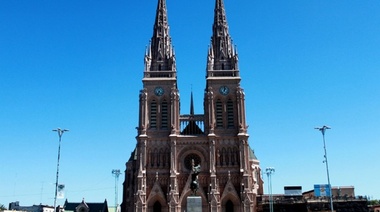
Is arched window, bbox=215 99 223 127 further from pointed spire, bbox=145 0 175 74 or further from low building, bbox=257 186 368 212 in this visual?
low building, bbox=257 186 368 212

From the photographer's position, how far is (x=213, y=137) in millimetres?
89188

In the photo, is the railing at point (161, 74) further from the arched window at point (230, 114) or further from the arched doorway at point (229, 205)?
the arched doorway at point (229, 205)

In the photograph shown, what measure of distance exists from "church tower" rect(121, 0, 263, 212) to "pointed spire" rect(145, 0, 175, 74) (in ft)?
0.79

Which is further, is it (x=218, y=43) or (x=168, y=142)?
(x=218, y=43)

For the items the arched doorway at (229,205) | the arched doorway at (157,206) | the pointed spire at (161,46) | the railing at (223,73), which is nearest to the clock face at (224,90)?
the railing at (223,73)

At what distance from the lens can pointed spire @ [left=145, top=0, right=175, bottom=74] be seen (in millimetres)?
Result: 97188

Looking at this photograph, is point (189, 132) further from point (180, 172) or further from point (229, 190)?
point (229, 190)

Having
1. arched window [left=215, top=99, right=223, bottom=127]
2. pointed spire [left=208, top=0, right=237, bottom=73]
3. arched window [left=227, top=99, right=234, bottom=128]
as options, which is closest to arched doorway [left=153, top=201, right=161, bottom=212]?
arched window [left=215, top=99, right=223, bottom=127]

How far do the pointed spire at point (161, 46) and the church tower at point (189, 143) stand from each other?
0.79 ft

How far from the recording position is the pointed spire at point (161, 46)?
9719cm

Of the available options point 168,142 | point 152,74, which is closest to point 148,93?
point 152,74

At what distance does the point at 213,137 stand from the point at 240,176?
9984 millimetres

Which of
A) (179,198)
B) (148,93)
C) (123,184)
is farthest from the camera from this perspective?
(123,184)

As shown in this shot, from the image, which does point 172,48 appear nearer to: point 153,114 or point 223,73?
point 223,73
